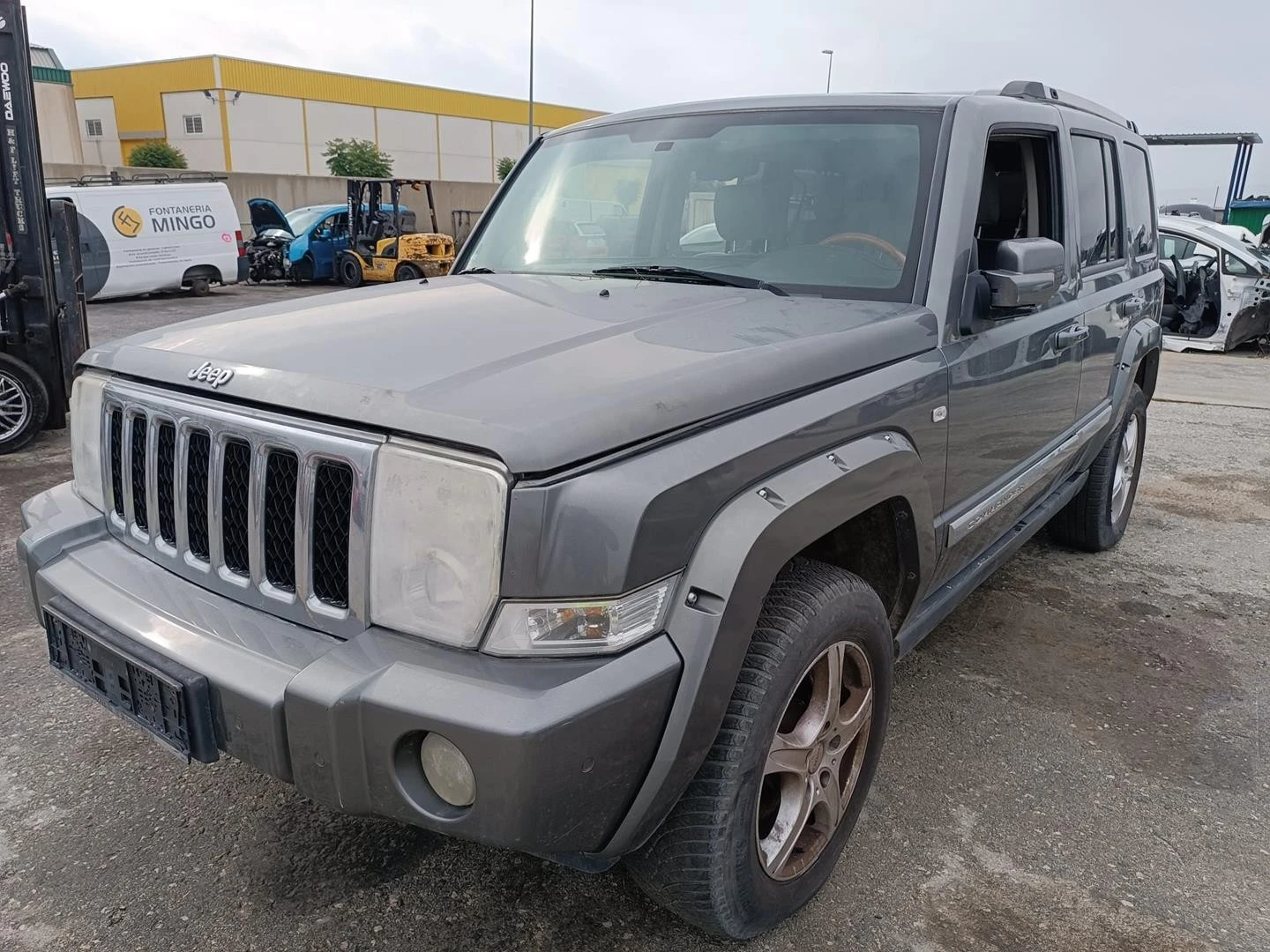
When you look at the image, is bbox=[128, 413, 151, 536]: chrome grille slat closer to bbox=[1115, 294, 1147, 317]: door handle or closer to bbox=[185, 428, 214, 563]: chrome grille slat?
bbox=[185, 428, 214, 563]: chrome grille slat

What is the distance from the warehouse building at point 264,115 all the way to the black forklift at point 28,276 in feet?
177

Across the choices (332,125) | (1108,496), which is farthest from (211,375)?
(332,125)

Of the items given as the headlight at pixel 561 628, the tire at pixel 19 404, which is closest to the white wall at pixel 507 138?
the tire at pixel 19 404

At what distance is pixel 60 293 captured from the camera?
6.92m

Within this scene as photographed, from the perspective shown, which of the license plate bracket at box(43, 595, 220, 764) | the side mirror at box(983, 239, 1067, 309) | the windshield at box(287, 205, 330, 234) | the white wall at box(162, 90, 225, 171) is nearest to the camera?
the license plate bracket at box(43, 595, 220, 764)

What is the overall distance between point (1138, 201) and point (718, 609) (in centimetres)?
392

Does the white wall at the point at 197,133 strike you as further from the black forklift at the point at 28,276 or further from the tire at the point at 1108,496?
the tire at the point at 1108,496

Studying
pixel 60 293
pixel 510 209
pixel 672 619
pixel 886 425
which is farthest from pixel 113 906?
pixel 60 293

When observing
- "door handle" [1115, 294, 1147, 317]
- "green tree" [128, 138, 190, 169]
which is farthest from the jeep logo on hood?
"green tree" [128, 138, 190, 169]

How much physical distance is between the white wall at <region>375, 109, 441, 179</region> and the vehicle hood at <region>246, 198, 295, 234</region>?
3930 centimetres

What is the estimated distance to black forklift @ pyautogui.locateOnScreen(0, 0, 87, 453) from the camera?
6.45 meters

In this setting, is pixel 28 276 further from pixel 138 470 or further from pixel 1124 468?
pixel 1124 468

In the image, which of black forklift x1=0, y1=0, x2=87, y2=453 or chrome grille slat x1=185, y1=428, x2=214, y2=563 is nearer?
chrome grille slat x1=185, y1=428, x2=214, y2=563

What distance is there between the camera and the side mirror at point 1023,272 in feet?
8.21
